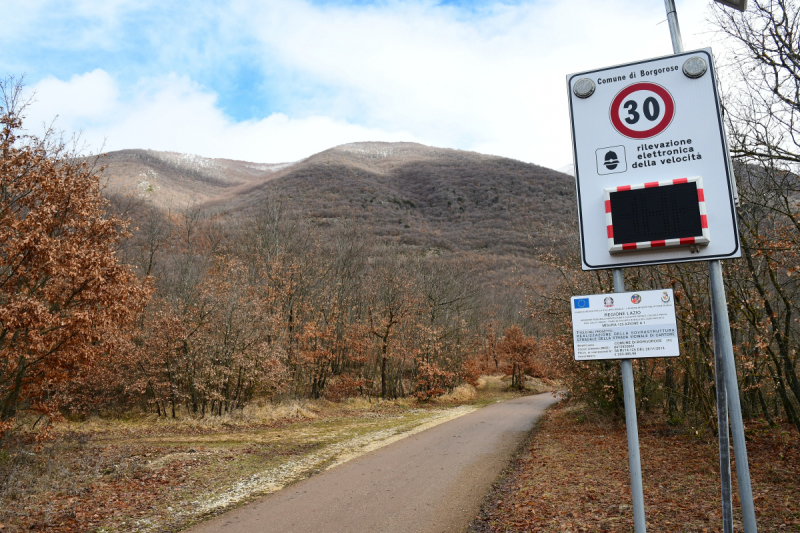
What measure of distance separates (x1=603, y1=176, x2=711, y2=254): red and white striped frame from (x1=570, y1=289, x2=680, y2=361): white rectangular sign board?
367 mm

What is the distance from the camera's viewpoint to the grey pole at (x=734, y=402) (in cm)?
317

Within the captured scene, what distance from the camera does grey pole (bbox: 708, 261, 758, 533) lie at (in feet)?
10.4

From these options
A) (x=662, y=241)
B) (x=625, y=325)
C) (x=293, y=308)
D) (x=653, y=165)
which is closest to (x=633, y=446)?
(x=625, y=325)

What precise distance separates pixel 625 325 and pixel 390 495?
20.7 feet

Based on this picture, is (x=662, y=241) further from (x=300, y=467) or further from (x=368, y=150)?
(x=368, y=150)

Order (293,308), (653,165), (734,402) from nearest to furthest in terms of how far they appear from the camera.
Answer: (734,402), (653,165), (293,308)

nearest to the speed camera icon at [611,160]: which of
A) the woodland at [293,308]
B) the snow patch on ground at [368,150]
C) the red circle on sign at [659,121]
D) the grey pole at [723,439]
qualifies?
the red circle on sign at [659,121]

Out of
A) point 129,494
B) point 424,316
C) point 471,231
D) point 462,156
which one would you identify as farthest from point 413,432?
point 462,156

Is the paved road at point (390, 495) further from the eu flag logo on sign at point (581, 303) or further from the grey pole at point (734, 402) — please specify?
the eu flag logo on sign at point (581, 303)

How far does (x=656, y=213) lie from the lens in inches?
143

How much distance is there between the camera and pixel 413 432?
16.3 m

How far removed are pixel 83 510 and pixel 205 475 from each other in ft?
8.40

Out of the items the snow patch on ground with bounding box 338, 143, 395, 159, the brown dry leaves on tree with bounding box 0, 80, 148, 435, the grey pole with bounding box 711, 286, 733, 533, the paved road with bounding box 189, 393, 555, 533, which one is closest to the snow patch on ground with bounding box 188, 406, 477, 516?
the paved road with bounding box 189, 393, 555, 533

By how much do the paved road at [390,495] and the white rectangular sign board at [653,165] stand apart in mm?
4933
